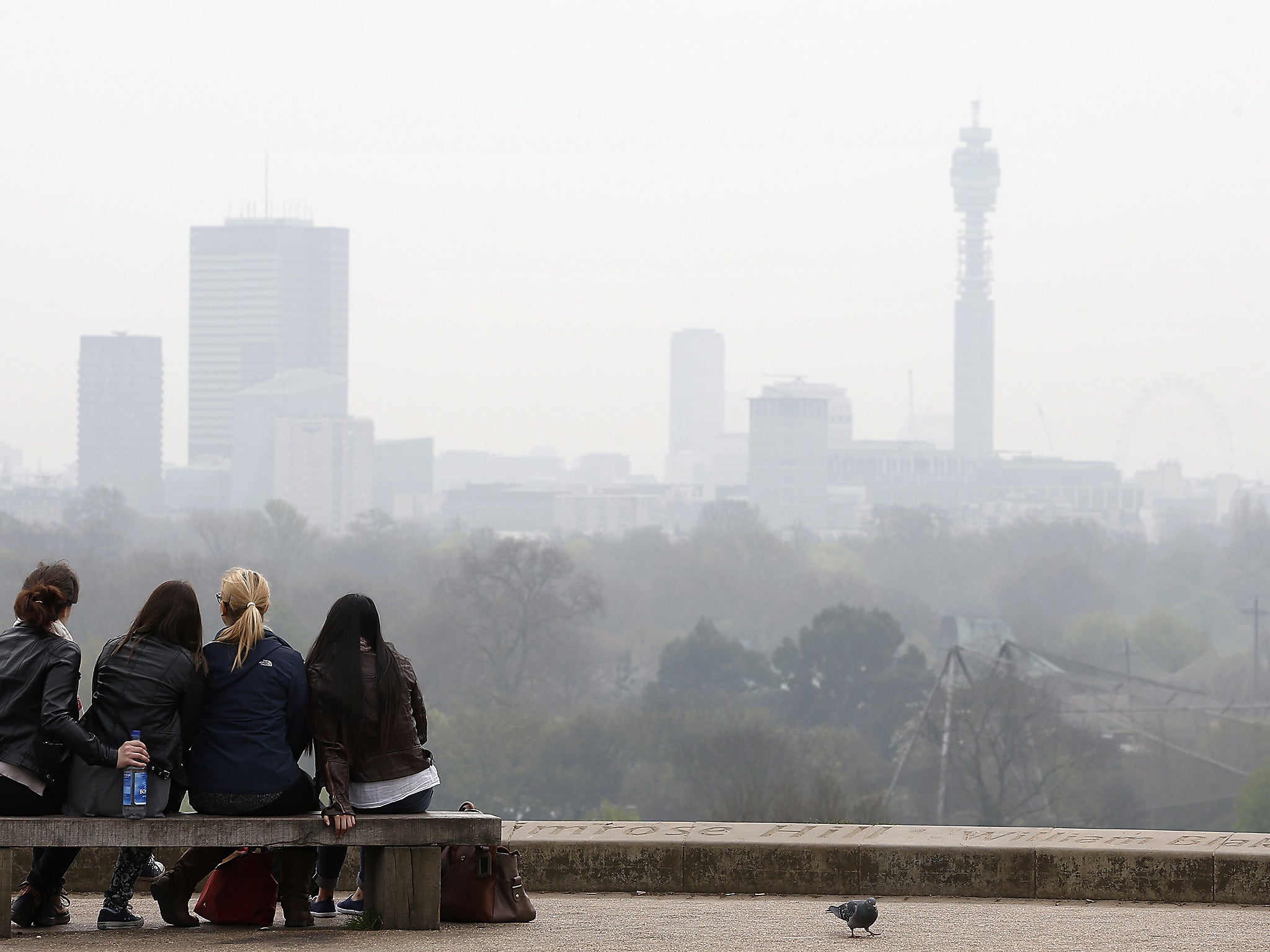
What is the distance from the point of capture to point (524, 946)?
6.82 meters

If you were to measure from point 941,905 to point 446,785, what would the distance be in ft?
207

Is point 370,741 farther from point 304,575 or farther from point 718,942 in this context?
point 304,575

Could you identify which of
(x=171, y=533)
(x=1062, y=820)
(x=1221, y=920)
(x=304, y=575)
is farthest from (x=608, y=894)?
(x=171, y=533)

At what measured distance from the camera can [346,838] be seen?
697cm

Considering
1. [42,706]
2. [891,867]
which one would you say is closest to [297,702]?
[42,706]

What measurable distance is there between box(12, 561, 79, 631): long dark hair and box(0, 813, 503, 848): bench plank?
0.77 metres

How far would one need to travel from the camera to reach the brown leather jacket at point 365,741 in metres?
7.05

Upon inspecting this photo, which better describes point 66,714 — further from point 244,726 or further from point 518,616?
point 518,616

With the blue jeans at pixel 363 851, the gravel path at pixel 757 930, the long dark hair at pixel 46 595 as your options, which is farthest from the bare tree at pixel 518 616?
the long dark hair at pixel 46 595

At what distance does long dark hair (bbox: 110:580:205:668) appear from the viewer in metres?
6.93

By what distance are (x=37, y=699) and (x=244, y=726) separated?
794 mm

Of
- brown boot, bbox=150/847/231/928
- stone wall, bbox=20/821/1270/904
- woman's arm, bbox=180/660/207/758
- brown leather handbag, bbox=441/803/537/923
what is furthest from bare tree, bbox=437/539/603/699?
woman's arm, bbox=180/660/207/758

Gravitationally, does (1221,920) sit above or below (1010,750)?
above

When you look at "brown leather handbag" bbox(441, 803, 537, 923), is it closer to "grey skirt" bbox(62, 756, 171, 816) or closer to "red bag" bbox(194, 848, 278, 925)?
"red bag" bbox(194, 848, 278, 925)
